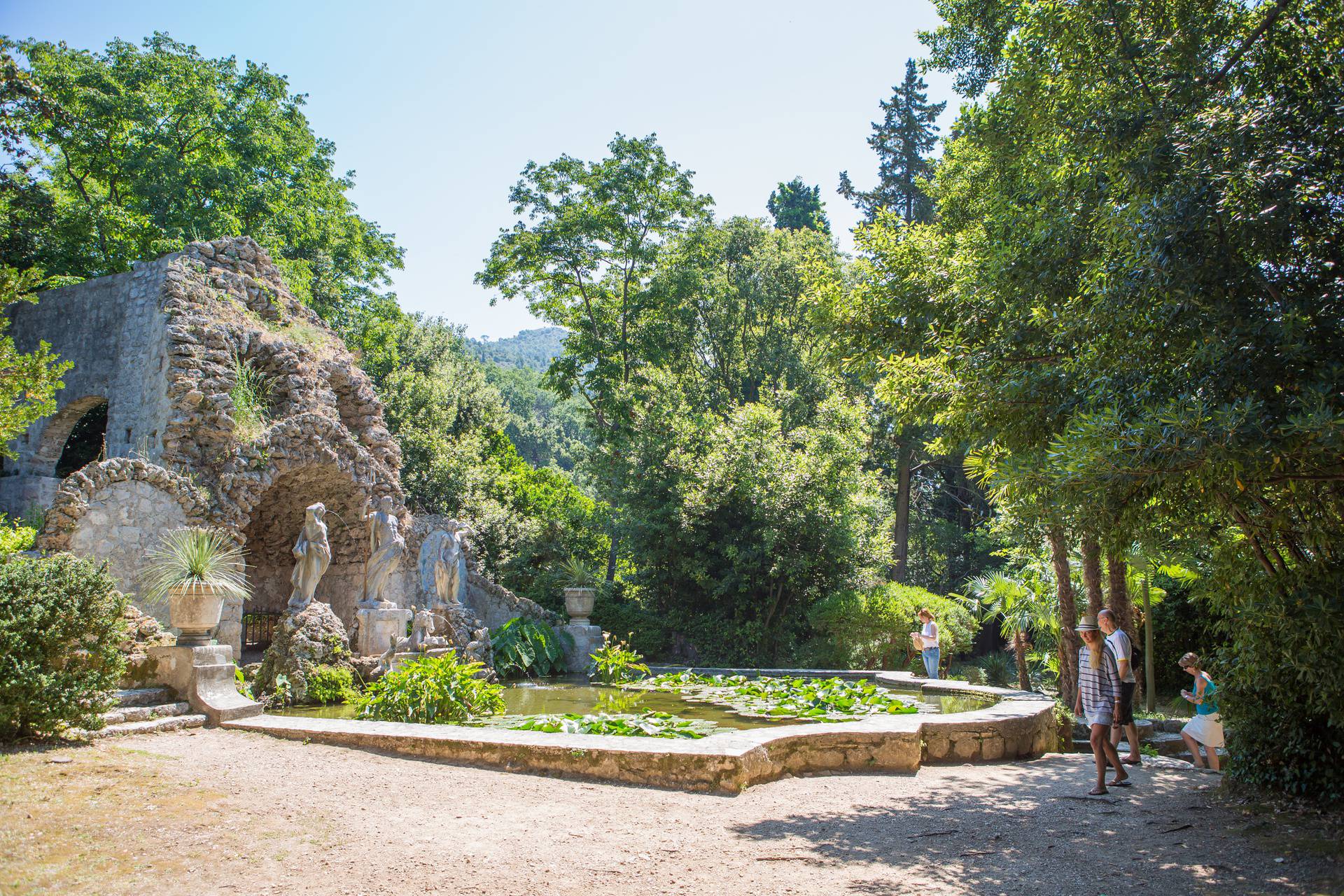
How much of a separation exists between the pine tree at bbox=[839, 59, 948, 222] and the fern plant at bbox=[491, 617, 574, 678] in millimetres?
21123

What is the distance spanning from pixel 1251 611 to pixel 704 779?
3.76 m

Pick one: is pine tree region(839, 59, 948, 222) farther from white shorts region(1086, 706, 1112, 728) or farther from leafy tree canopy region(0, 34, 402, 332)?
white shorts region(1086, 706, 1112, 728)

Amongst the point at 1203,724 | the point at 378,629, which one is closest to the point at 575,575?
the point at 378,629

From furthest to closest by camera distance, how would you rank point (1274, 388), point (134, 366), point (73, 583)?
point (134, 366), point (73, 583), point (1274, 388)

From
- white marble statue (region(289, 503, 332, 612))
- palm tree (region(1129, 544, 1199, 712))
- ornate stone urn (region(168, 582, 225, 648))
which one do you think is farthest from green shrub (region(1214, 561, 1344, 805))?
white marble statue (region(289, 503, 332, 612))

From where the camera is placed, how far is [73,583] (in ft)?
21.2

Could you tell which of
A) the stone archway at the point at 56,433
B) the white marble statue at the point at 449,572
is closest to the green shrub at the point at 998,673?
the white marble statue at the point at 449,572

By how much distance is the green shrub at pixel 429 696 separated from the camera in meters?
8.37

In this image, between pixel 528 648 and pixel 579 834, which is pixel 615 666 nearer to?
pixel 528 648

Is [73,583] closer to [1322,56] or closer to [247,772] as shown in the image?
[247,772]

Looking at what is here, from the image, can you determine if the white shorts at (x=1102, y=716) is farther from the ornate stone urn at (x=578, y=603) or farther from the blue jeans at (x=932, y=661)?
the ornate stone urn at (x=578, y=603)

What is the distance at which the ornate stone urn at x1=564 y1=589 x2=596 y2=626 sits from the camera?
16.2m

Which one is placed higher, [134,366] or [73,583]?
[134,366]

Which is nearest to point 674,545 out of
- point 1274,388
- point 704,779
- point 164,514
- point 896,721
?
point 164,514
